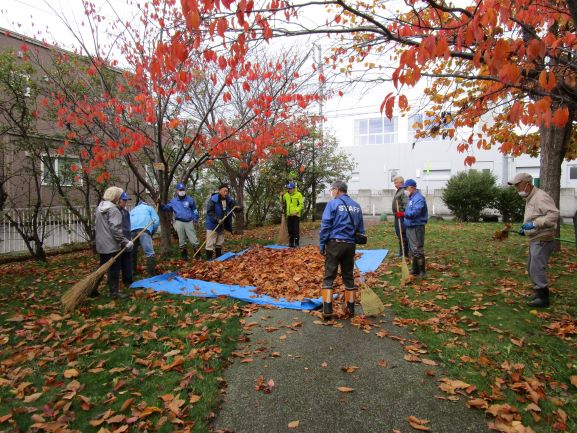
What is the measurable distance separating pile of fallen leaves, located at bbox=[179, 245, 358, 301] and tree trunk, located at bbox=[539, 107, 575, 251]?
4984 mm

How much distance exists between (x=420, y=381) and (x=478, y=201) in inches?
621

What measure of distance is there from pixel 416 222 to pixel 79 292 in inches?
234

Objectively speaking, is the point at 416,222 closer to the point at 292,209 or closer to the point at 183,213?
the point at 292,209

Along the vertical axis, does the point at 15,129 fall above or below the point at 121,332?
above

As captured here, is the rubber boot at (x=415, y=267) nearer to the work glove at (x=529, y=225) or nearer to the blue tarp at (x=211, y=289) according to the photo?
the blue tarp at (x=211, y=289)

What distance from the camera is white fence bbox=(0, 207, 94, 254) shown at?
1007 cm

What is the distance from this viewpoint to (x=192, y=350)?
Result: 3969mm

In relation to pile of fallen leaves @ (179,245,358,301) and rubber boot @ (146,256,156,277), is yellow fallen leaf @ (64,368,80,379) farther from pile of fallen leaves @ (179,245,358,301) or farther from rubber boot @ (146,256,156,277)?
rubber boot @ (146,256,156,277)

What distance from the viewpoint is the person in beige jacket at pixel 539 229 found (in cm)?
487

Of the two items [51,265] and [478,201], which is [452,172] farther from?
[51,265]

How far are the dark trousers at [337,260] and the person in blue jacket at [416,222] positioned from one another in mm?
2397

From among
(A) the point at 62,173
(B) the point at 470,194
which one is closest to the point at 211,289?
(A) the point at 62,173

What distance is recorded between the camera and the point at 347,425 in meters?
2.77

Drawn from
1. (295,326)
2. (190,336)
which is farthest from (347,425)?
(190,336)
